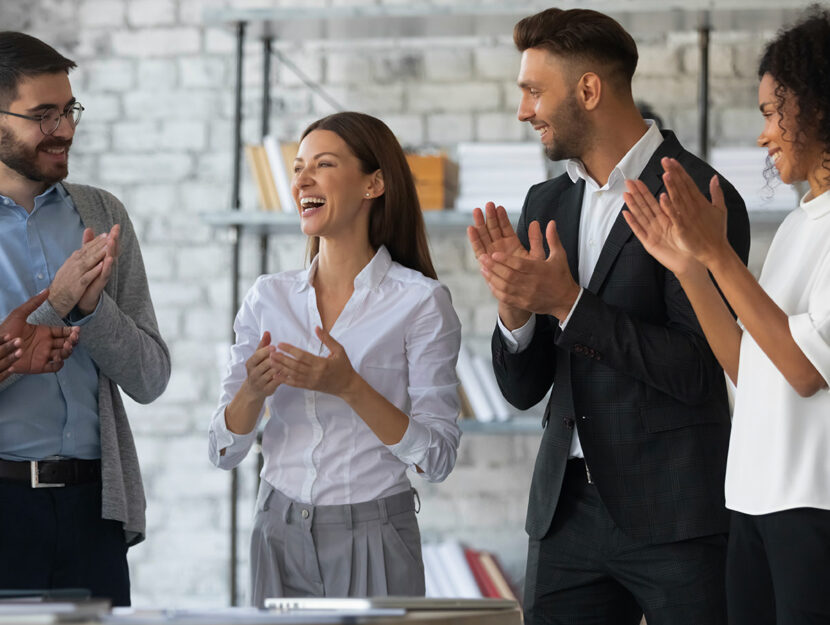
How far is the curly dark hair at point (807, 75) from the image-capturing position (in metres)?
1.68

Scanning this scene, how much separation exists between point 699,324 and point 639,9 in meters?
1.76

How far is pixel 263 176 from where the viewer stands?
354 cm

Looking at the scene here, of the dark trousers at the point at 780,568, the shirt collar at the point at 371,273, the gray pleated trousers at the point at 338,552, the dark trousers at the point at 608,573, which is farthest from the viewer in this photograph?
the shirt collar at the point at 371,273

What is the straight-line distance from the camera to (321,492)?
77.1 inches

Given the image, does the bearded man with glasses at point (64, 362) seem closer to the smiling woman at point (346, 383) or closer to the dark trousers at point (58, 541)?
the dark trousers at point (58, 541)

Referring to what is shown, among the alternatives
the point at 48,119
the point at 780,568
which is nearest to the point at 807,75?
the point at 780,568

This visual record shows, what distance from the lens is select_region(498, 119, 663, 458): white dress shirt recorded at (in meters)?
1.96

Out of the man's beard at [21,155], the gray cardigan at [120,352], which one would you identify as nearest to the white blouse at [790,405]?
the gray cardigan at [120,352]

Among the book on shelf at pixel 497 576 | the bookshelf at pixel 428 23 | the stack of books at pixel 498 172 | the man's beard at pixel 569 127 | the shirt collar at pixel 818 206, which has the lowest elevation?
the book on shelf at pixel 497 576

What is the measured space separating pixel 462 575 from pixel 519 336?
1841 millimetres

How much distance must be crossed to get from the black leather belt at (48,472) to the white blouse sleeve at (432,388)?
608 millimetres

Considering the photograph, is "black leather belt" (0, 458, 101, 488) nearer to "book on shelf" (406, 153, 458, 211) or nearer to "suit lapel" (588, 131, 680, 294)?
"suit lapel" (588, 131, 680, 294)

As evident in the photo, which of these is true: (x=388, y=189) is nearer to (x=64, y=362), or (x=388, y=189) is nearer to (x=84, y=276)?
(x=84, y=276)

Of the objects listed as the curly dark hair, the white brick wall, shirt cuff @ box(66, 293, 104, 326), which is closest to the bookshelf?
the white brick wall
